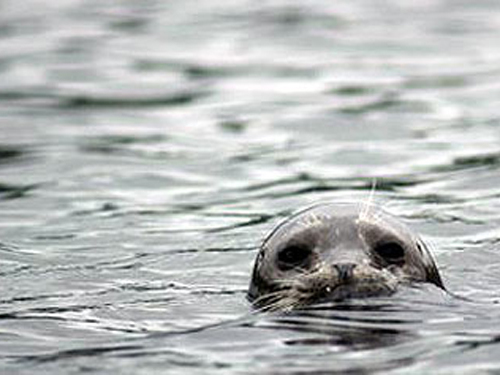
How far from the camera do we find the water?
786 cm

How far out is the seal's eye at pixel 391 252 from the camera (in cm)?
869

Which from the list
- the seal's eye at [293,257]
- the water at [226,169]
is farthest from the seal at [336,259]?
the water at [226,169]

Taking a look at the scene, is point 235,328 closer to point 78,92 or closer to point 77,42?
point 78,92

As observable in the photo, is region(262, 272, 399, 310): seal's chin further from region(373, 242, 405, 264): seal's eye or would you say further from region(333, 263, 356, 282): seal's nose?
region(373, 242, 405, 264): seal's eye

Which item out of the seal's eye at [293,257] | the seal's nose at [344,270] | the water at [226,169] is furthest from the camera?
the seal's eye at [293,257]

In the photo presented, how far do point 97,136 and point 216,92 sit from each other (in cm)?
170

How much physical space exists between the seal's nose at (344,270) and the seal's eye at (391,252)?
1.58 ft

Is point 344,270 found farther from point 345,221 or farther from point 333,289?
point 345,221

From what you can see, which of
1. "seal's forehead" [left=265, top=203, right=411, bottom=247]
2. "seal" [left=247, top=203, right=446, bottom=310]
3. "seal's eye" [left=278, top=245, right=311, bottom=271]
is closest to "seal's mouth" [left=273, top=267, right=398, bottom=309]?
"seal" [left=247, top=203, right=446, bottom=310]

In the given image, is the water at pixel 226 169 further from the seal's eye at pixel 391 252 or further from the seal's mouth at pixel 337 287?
the seal's eye at pixel 391 252

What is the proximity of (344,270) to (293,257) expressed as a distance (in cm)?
59

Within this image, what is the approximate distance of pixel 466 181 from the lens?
12375mm

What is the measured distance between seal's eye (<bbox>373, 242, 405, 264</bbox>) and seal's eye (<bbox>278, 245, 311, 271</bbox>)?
326 mm

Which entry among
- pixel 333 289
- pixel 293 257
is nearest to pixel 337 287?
pixel 333 289
